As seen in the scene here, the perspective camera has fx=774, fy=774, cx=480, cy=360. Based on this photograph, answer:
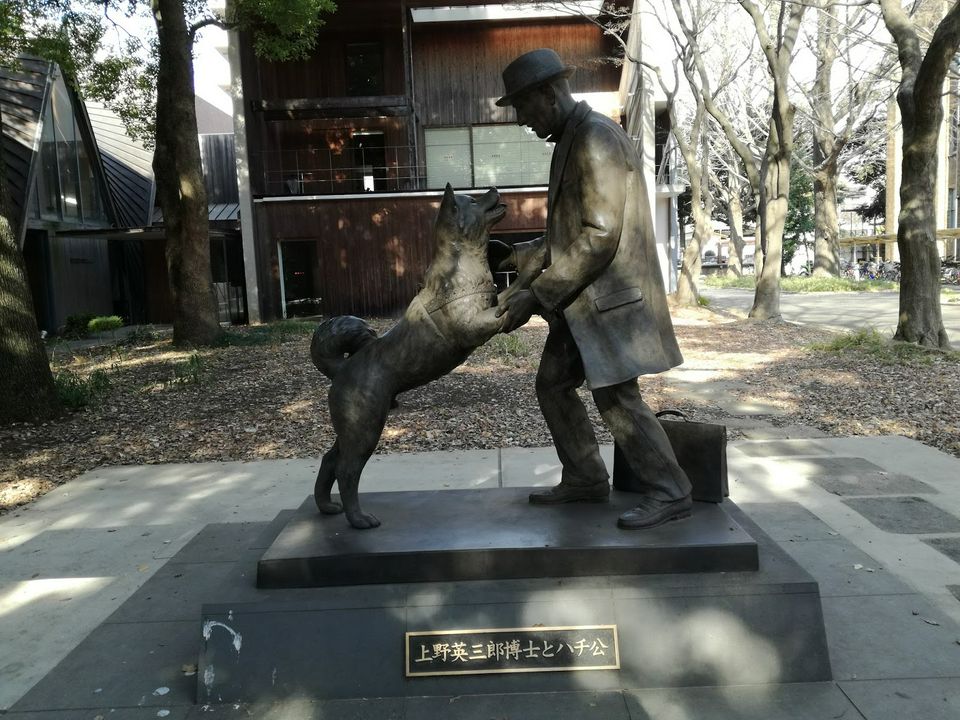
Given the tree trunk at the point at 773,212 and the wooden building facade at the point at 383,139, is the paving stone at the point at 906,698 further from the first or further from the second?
the wooden building facade at the point at 383,139

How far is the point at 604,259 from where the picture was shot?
347 centimetres

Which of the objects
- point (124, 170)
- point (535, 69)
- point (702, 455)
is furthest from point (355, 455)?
point (124, 170)

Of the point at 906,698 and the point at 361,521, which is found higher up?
the point at 361,521

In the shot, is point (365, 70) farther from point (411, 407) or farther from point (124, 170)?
point (411, 407)

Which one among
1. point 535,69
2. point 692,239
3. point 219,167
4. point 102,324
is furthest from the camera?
point 219,167

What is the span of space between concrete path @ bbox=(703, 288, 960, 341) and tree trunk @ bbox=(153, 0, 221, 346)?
13064 millimetres

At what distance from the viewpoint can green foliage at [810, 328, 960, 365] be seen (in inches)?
434

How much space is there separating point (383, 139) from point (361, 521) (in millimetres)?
22095

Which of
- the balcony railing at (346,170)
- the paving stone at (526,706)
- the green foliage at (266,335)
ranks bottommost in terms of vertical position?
the paving stone at (526,706)

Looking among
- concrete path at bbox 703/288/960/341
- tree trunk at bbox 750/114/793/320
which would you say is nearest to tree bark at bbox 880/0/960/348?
concrete path at bbox 703/288/960/341

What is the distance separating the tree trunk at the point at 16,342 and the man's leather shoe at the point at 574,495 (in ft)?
23.2

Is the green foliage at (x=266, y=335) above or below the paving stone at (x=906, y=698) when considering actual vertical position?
above

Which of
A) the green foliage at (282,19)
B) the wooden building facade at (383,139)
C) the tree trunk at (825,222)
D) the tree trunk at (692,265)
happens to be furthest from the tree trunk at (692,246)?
the tree trunk at (825,222)

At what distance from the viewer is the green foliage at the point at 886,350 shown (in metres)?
11.0
